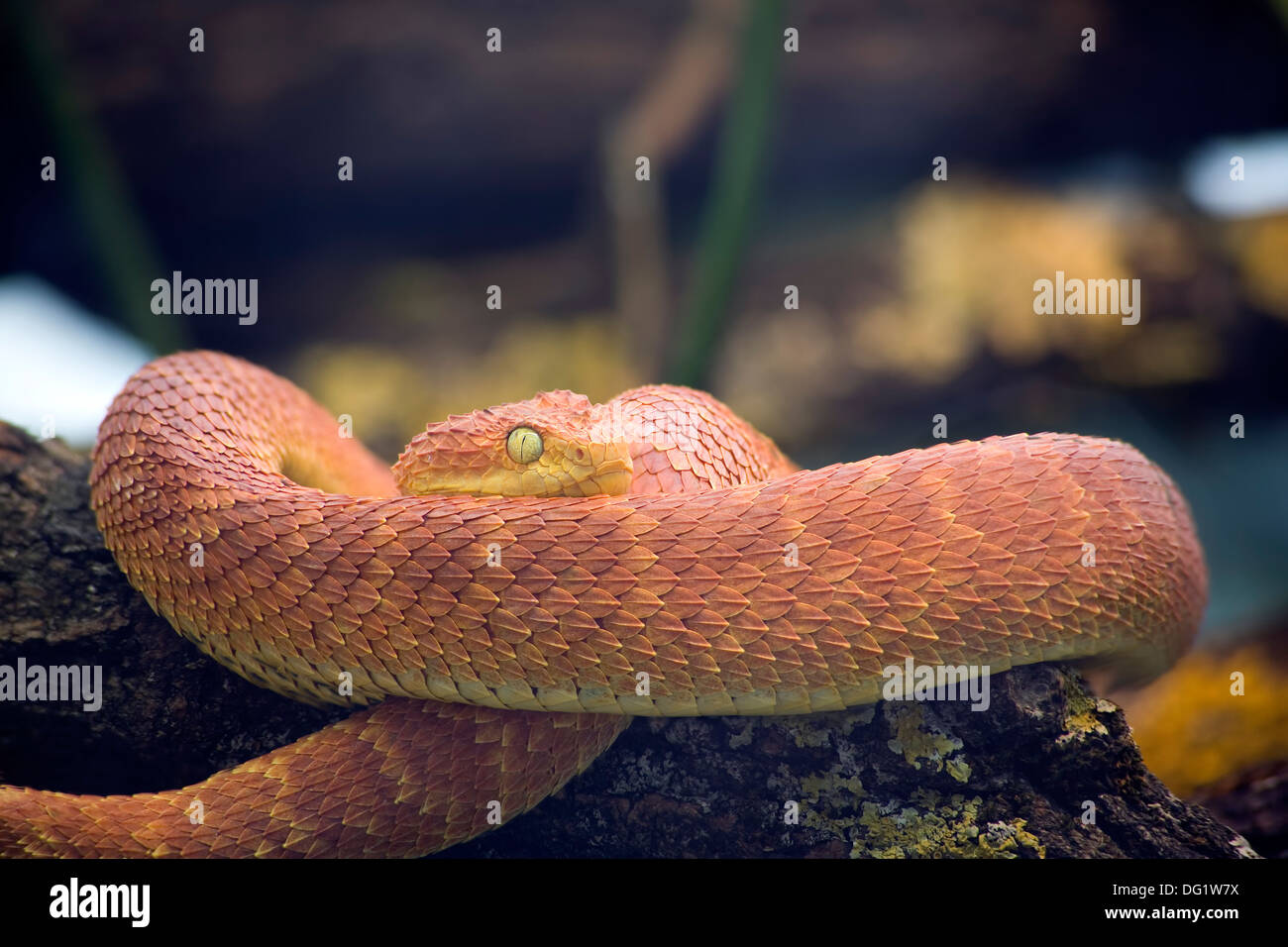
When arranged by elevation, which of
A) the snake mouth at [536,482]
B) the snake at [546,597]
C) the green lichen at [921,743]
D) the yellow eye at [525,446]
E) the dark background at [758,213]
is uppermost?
the dark background at [758,213]

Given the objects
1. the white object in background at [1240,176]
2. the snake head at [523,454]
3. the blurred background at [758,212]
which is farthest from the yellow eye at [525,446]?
the white object in background at [1240,176]

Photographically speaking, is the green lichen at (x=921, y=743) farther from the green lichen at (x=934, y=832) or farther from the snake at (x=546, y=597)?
the snake at (x=546, y=597)

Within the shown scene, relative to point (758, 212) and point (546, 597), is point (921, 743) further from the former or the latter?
point (758, 212)

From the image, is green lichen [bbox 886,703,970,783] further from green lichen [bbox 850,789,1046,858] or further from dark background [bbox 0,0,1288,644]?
dark background [bbox 0,0,1288,644]

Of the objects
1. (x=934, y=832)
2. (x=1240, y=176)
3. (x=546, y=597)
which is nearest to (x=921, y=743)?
(x=934, y=832)

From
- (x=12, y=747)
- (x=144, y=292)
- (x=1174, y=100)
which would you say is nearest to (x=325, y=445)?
(x=12, y=747)

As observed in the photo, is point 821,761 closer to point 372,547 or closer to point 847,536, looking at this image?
point 847,536
